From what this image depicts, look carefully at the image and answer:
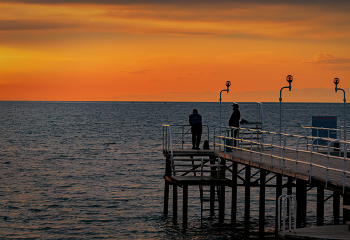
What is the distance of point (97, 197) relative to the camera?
1166 inches

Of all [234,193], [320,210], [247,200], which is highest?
[320,210]

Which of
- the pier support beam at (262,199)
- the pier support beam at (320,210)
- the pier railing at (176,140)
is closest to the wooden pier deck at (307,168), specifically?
the pier support beam at (262,199)

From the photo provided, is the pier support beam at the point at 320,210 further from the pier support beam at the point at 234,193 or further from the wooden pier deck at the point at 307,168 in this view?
the pier support beam at the point at 234,193

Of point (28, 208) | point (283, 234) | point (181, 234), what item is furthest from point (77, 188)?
point (283, 234)

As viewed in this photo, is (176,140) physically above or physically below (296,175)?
above

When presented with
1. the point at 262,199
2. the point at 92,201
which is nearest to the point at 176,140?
the point at 92,201

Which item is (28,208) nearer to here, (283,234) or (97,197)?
(97,197)

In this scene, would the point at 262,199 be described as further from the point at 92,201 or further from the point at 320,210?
the point at 92,201

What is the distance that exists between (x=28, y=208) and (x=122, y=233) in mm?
7010

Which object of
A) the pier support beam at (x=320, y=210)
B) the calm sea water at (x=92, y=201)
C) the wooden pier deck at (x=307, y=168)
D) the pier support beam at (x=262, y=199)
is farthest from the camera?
the calm sea water at (x=92, y=201)

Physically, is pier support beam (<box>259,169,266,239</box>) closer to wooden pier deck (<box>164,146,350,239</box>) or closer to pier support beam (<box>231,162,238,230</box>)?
wooden pier deck (<box>164,146,350,239</box>)

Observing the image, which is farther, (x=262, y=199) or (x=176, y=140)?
(x=176, y=140)

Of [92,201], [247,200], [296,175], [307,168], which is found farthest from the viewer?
[92,201]

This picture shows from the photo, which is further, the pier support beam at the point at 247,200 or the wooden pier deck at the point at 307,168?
the pier support beam at the point at 247,200
